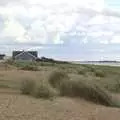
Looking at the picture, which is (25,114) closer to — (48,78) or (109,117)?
(109,117)

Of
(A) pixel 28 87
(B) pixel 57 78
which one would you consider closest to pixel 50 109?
(A) pixel 28 87

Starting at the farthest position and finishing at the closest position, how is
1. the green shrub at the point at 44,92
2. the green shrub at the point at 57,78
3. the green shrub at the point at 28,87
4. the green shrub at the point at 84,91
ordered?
1. the green shrub at the point at 57,78
2. the green shrub at the point at 84,91
3. the green shrub at the point at 28,87
4. the green shrub at the point at 44,92

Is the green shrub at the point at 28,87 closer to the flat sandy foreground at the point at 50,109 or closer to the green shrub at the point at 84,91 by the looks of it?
the flat sandy foreground at the point at 50,109

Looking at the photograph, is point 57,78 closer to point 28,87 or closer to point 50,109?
point 28,87

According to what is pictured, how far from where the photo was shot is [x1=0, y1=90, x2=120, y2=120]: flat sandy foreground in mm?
20234

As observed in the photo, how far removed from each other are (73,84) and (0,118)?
970 centimetres

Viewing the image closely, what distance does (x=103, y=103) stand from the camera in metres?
27.4

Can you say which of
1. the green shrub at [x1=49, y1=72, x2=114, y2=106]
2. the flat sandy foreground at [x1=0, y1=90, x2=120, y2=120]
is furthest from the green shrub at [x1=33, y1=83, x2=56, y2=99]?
the green shrub at [x1=49, y1=72, x2=114, y2=106]

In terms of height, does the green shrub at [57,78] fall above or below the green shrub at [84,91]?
above

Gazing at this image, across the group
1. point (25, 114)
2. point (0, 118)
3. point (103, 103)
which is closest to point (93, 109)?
point (103, 103)

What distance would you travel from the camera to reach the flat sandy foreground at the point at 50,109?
20.2m

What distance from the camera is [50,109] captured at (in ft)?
73.0

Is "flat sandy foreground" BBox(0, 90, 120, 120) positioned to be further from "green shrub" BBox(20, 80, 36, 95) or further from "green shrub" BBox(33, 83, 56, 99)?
"green shrub" BBox(20, 80, 36, 95)

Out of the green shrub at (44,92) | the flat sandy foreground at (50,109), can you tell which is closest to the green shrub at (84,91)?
the flat sandy foreground at (50,109)
